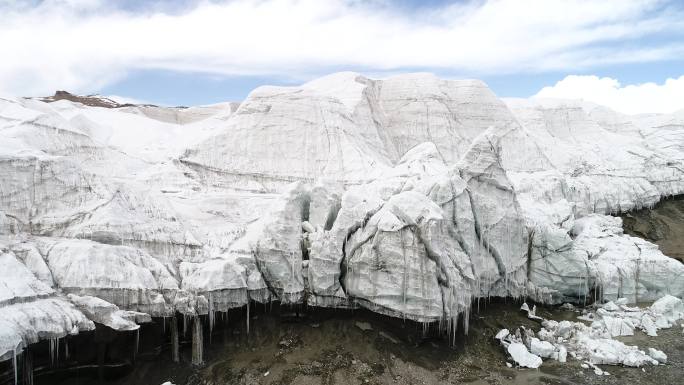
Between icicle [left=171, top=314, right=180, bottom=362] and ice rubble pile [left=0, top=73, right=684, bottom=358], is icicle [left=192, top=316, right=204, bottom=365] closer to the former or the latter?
icicle [left=171, top=314, right=180, bottom=362]

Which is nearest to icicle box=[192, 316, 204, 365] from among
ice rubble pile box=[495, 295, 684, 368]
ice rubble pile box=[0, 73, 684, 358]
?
ice rubble pile box=[0, 73, 684, 358]

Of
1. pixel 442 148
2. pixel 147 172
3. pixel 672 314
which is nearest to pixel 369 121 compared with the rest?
pixel 442 148

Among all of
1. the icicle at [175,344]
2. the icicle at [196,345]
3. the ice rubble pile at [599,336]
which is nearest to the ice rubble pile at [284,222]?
the icicle at [196,345]

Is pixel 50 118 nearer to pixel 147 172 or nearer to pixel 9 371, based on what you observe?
pixel 147 172

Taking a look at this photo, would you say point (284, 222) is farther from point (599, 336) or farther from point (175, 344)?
point (599, 336)

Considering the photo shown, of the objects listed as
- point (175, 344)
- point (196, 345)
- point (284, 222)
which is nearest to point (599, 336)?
point (284, 222)
